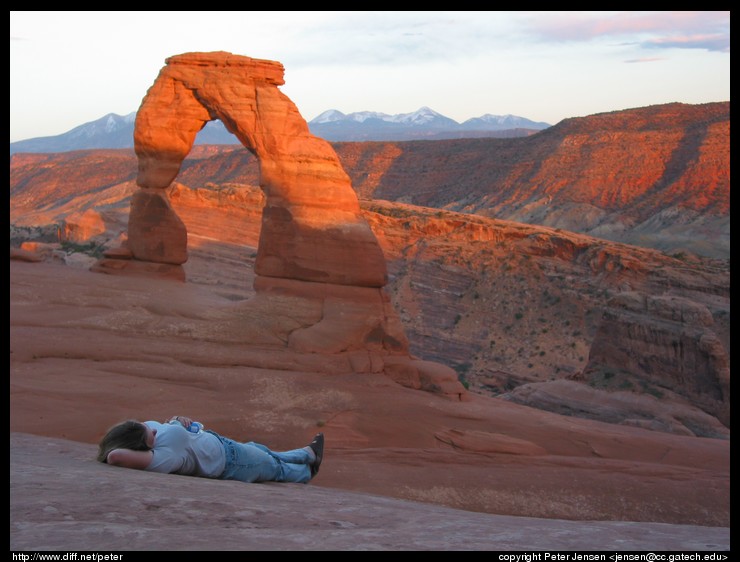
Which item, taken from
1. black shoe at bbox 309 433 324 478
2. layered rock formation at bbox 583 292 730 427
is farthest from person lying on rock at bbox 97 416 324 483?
layered rock formation at bbox 583 292 730 427

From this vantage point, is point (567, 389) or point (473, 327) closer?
point (567, 389)

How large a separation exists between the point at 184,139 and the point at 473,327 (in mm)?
15127

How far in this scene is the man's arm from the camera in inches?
246

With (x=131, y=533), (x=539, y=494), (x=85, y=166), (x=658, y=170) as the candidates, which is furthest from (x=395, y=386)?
(x=85, y=166)

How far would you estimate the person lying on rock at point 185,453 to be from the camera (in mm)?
6270

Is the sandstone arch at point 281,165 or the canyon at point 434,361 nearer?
the canyon at point 434,361

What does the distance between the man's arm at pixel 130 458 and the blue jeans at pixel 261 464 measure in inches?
31.4

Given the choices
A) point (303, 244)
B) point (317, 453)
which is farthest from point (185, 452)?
point (303, 244)

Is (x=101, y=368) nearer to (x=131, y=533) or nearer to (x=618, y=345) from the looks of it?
(x=131, y=533)

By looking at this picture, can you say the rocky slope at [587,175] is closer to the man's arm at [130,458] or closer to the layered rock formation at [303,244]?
the layered rock formation at [303,244]

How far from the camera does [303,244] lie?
15578 millimetres

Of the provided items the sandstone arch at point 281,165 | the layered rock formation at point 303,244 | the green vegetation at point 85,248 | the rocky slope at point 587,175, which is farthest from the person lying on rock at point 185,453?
the rocky slope at point 587,175

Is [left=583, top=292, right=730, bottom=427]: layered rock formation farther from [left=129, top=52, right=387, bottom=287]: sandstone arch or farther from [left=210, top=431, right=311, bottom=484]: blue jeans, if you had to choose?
[left=210, top=431, right=311, bottom=484]: blue jeans

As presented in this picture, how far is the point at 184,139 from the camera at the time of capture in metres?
17.4
